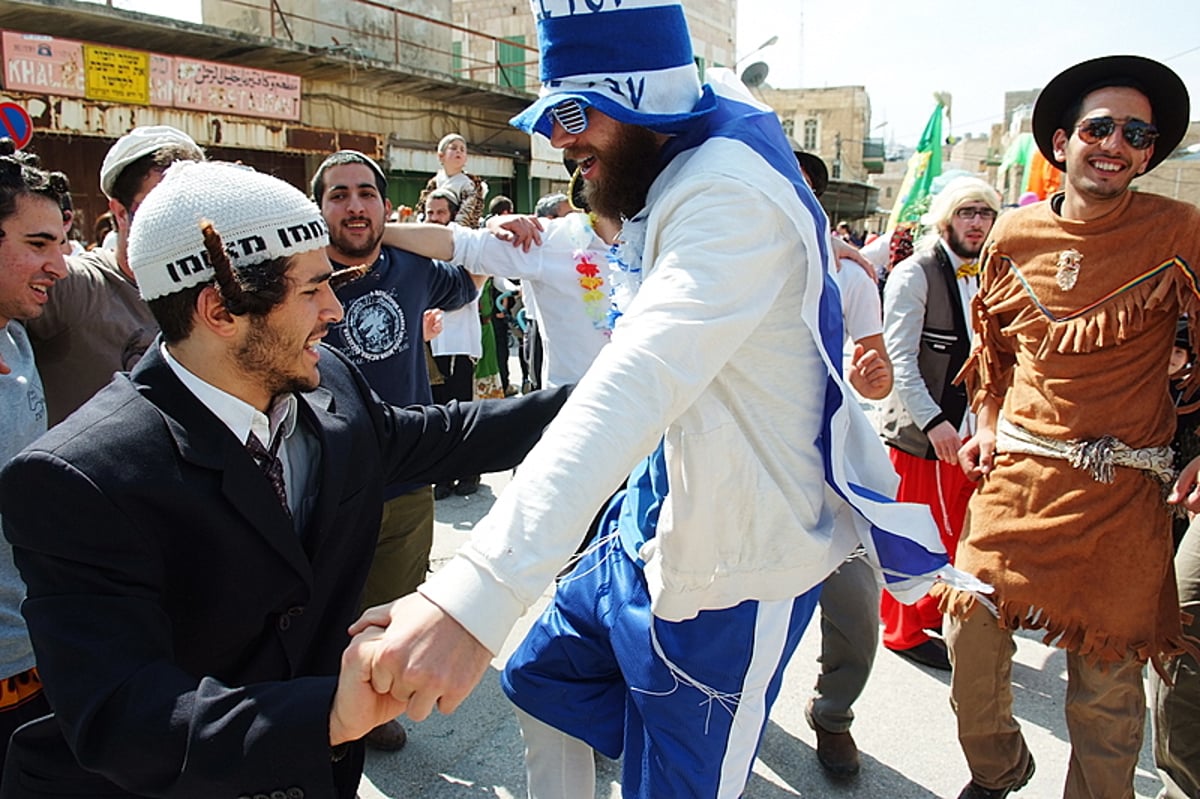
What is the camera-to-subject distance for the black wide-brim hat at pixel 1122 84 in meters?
2.45

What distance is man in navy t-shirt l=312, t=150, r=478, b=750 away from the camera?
3207 mm

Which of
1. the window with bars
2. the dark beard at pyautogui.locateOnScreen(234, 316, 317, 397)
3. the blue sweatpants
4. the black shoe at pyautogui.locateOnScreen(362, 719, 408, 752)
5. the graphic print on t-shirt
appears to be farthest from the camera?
the window with bars

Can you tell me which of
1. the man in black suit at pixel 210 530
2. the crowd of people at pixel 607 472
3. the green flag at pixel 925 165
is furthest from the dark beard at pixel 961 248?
the green flag at pixel 925 165

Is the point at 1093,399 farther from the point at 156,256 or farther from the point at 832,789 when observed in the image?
the point at 156,256

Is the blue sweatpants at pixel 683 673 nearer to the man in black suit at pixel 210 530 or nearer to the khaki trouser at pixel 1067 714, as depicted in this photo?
the man in black suit at pixel 210 530

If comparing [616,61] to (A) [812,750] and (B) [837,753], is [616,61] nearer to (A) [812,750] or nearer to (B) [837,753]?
(B) [837,753]

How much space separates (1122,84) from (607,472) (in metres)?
2.18

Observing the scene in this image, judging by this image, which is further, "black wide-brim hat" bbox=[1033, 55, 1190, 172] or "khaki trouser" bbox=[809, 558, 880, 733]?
"khaki trouser" bbox=[809, 558, 880, 733]

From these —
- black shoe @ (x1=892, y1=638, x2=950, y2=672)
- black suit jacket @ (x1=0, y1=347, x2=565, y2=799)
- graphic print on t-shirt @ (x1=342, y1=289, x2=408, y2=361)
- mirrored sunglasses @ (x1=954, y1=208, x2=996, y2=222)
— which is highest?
mirrored sunglasses @ (x1=954, y1=208, x2=996, y2=222)

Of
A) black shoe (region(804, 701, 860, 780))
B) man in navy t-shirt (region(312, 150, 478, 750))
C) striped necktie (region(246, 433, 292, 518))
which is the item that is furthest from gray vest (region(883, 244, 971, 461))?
striped necktie (region(246, 433, 292, 518))

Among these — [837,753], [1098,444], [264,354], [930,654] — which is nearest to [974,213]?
[1098,444]

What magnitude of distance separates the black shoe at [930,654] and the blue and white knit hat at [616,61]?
113 inches

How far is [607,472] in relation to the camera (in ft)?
4.29

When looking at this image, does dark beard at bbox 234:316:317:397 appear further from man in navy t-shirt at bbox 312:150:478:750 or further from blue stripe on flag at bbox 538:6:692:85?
man in navy t-shirt at bbox 312:150:478:750
